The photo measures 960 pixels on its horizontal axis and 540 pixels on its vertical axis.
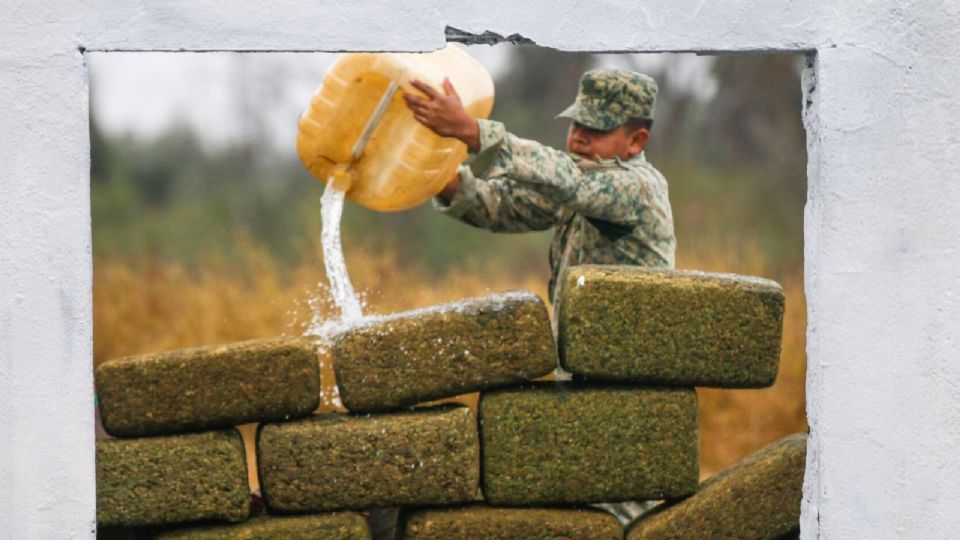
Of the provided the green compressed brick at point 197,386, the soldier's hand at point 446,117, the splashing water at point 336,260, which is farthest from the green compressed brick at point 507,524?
the soldier's hand at point 446,117

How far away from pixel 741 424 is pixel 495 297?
5.23 metres

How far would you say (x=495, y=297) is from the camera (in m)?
5.52

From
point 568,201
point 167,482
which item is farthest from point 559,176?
point 167,482

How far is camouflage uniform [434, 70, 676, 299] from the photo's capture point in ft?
19.6

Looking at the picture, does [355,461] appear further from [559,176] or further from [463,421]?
[559,176]

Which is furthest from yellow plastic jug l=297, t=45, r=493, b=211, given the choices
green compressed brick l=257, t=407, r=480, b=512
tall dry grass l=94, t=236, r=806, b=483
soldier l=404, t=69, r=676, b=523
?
tall dry grass l=94, t=236, r=806, b=483

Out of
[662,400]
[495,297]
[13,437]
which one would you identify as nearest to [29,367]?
[13,437]

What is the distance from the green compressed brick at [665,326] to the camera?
17.8 feet

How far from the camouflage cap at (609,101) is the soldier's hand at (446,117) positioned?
3.47 ft

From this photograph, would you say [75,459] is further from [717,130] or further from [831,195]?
[717,130]

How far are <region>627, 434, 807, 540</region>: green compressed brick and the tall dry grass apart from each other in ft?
15.1

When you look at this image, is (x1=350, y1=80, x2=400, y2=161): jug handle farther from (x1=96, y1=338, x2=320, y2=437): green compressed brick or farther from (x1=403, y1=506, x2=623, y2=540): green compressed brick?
(x1=403, y1=506, x2=623, y2=540): green compressed brick

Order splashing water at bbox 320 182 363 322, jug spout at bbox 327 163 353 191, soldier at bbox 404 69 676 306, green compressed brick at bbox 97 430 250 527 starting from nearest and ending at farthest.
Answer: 1. green compressed brick at bbox 97 430 250 527
2. splashing water at bbox 320 182 363 322
3. soldier at bbox 404 69 676 306
4. jug spout at bbox 327 163 353 191

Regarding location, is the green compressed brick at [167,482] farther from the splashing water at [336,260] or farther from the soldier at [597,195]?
the soldier at [597,195]
